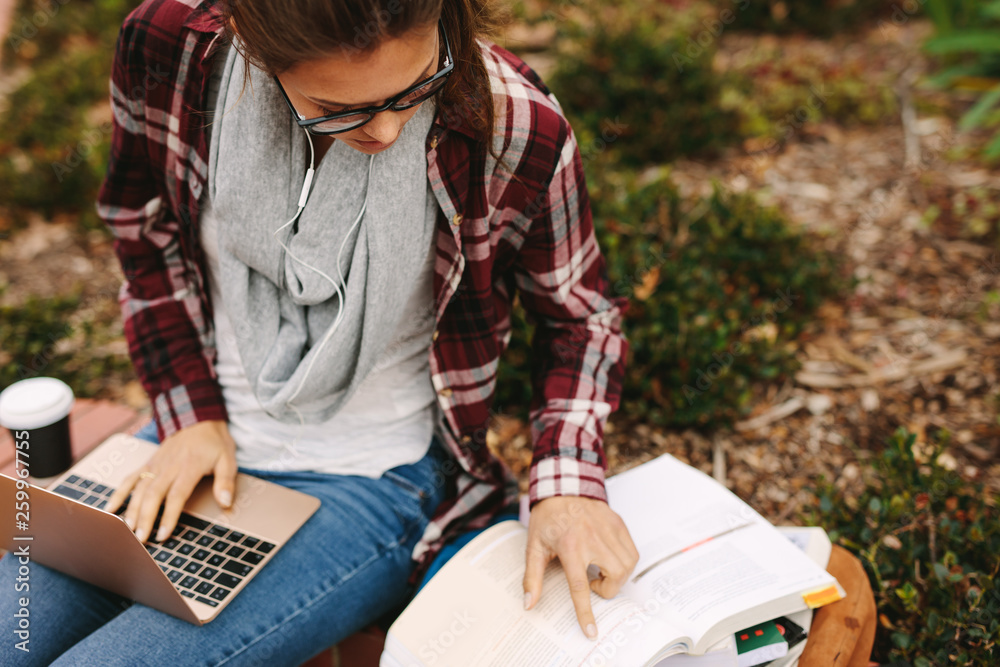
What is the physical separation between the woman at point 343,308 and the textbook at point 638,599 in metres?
0.06

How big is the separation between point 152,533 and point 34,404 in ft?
2.44

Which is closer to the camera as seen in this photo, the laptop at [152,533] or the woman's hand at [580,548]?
the laptop at [152,533]

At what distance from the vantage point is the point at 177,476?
158 centimetres

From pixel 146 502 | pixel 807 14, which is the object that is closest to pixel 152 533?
pixel 146 502

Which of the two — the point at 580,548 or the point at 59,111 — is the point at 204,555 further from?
the point at 59,111

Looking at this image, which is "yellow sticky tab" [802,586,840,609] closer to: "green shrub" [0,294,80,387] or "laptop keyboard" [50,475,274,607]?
"laptop keyboard" [50,475,274,607]

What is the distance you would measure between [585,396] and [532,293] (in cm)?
27

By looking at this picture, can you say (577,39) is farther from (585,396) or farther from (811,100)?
(585,396)

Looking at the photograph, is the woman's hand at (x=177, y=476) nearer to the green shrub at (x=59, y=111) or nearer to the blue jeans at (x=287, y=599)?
the blue jeans at (x=287, y=599)

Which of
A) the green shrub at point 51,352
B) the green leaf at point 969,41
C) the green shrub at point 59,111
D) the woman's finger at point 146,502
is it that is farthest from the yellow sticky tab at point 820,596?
the green shrub at point 59,111

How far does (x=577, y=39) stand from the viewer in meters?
3.96

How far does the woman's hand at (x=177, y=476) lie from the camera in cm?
150

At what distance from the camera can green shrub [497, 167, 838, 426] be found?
7.93ft

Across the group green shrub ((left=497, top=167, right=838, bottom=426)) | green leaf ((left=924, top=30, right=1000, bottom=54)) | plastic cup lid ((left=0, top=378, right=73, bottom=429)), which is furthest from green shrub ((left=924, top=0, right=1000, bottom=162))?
plastic cup lid ((left=0, top=378, right=73, bottom=429))
